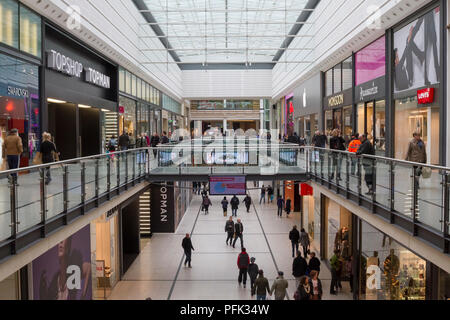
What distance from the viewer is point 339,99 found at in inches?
898

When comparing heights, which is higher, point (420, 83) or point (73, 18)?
point (73, 18)

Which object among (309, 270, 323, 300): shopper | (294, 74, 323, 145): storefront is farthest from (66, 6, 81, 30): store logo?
(294, 74, 323, 145): storefront

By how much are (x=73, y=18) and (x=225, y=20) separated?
17.7m

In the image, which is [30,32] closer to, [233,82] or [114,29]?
[114,29]

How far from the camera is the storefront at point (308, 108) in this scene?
27.8 meters

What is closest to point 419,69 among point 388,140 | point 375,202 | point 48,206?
point 388,140

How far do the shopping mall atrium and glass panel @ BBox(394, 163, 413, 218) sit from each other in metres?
0.05

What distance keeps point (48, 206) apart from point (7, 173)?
1.64 meters

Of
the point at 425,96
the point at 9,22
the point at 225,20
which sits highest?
the point at 225,20

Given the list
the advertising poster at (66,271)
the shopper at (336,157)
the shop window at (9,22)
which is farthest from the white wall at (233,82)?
the advertising poster at (66,271)

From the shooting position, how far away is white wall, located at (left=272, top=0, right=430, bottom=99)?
46.1 feet

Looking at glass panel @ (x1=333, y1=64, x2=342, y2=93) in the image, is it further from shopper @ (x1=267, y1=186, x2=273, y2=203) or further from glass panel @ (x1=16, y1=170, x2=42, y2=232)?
glass panel @ (x1=16, y1=170, x2=42, y2=232)

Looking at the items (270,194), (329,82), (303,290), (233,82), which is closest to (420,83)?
(303,290)
